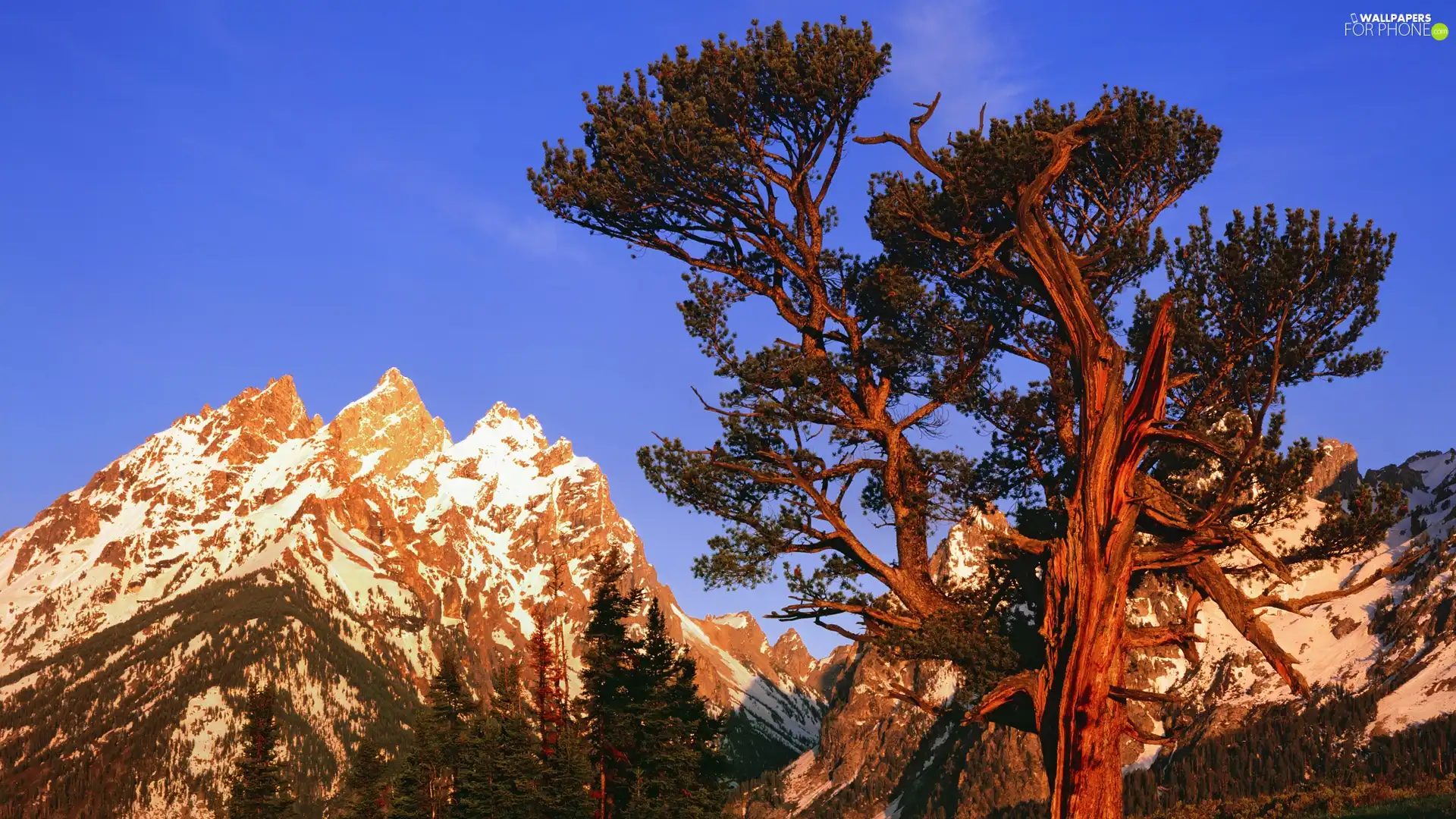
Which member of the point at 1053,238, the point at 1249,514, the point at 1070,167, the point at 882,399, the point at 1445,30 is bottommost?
the point at 1249,514

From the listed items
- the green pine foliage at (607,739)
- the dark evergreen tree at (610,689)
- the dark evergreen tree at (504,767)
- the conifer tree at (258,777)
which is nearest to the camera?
the green pine foliage at (607,739)

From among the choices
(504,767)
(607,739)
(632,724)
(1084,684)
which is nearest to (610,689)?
(632,724)

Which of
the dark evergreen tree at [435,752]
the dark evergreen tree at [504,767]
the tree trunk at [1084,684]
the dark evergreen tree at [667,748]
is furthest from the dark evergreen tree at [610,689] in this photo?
the tree trunk at [1084,684]

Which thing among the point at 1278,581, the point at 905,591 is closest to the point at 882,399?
the point at 905,591

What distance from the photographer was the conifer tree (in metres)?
92.4

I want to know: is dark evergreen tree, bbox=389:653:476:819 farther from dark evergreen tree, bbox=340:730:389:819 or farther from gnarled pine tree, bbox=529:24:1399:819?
gnarled pine tree, bbox=529:24:1399:819

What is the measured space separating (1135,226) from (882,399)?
18.9ft

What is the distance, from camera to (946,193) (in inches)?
862

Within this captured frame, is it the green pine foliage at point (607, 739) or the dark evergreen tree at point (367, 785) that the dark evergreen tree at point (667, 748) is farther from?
the dark evergreen tree at point (367, 785)

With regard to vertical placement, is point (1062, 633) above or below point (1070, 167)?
below

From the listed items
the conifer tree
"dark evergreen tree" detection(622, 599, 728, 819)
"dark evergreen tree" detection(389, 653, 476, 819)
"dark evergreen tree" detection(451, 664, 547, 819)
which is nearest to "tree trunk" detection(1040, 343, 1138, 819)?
"dark evergreen tree" detection(622, 599, 728, 819)

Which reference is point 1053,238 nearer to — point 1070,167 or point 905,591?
point 1070,167

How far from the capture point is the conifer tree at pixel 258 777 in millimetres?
92375

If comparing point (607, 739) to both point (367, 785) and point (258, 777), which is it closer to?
point (258, 777)
